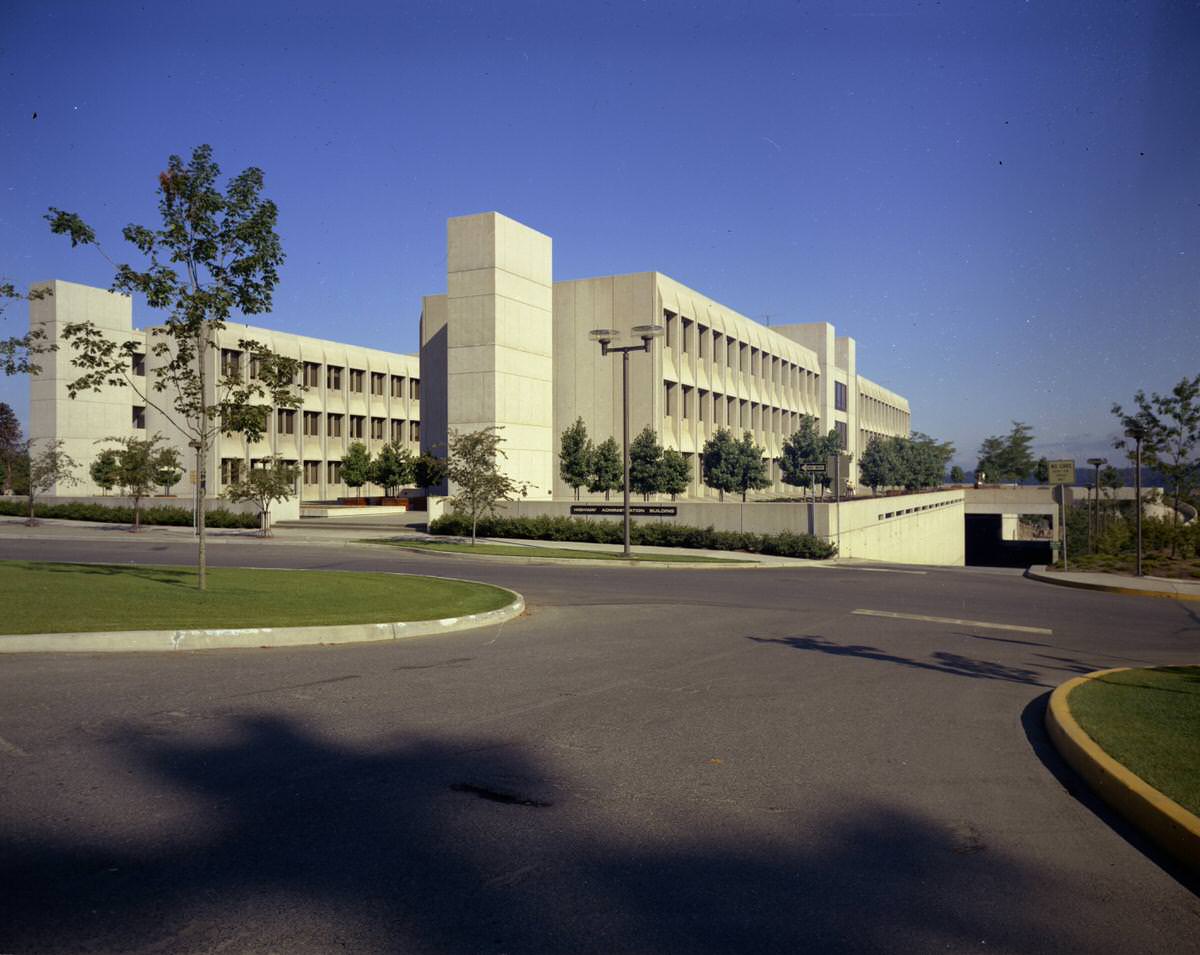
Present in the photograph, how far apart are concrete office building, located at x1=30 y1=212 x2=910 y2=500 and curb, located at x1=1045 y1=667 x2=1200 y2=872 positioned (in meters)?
28.1

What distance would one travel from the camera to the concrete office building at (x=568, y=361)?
1622 inches

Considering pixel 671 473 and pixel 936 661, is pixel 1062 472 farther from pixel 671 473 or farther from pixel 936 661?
pixel 671 473

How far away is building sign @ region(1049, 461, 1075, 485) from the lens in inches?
1055

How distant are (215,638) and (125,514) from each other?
36756 mm

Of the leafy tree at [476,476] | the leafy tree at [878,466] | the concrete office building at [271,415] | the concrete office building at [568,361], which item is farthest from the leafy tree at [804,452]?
the leafy tree at [476,476]

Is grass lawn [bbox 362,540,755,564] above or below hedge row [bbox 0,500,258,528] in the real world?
below

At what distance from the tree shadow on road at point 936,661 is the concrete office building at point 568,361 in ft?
98.3

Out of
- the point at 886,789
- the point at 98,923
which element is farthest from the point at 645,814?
the point at 98,923

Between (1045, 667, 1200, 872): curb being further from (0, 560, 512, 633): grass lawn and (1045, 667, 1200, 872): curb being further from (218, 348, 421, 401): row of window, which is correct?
(218, 348, 421, 401): row of window

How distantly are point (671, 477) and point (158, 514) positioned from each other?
23.5m

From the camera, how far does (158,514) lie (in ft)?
137

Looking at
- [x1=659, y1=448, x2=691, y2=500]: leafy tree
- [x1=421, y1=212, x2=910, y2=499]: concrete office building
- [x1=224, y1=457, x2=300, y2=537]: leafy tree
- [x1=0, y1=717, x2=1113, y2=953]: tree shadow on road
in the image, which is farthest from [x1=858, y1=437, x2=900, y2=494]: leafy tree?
[x1=0, y1=717, x2=1113, y2=953]: tree shadow on road

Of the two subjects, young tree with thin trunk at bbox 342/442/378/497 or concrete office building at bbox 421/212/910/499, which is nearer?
concrete office building at bbox 421/212/910/499

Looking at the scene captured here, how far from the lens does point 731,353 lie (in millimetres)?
60031
